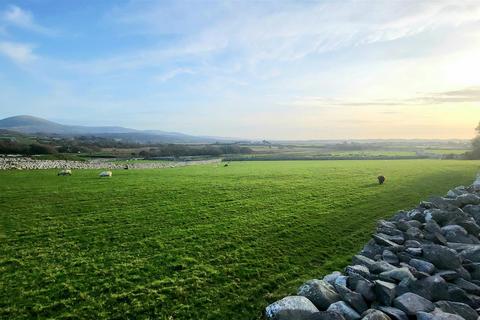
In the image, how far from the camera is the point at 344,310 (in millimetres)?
8320

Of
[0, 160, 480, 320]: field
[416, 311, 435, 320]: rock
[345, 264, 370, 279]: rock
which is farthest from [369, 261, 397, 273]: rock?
[416, 311, 435, 320]: rock

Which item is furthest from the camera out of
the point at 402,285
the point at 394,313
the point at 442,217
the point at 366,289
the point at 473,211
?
the point at 473,211

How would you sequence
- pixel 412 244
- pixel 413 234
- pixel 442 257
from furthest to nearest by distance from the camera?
pixel 413 234 < pixel 412 244 < pixel 442 257

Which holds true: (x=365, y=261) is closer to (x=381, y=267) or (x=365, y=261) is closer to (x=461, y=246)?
(x=381, y=267)

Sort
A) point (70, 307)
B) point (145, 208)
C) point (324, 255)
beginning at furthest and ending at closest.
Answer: point (145, 208), point (324, 255), point (70, 307)

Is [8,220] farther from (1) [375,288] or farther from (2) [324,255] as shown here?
(1) [375,288]

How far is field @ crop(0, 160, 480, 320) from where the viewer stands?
9.98m

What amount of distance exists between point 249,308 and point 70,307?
5537mm

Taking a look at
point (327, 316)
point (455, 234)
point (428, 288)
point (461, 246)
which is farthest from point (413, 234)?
point (327, 316)

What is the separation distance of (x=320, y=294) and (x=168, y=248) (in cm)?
764

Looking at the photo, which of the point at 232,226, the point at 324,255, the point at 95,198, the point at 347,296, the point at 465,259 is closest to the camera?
the point at 347,296

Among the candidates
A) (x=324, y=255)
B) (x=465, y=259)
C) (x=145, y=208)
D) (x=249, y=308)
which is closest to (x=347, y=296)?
(x=249, y=308)

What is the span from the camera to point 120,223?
59.5ft

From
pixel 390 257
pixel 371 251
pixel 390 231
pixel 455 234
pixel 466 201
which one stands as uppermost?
pixel 466 201
